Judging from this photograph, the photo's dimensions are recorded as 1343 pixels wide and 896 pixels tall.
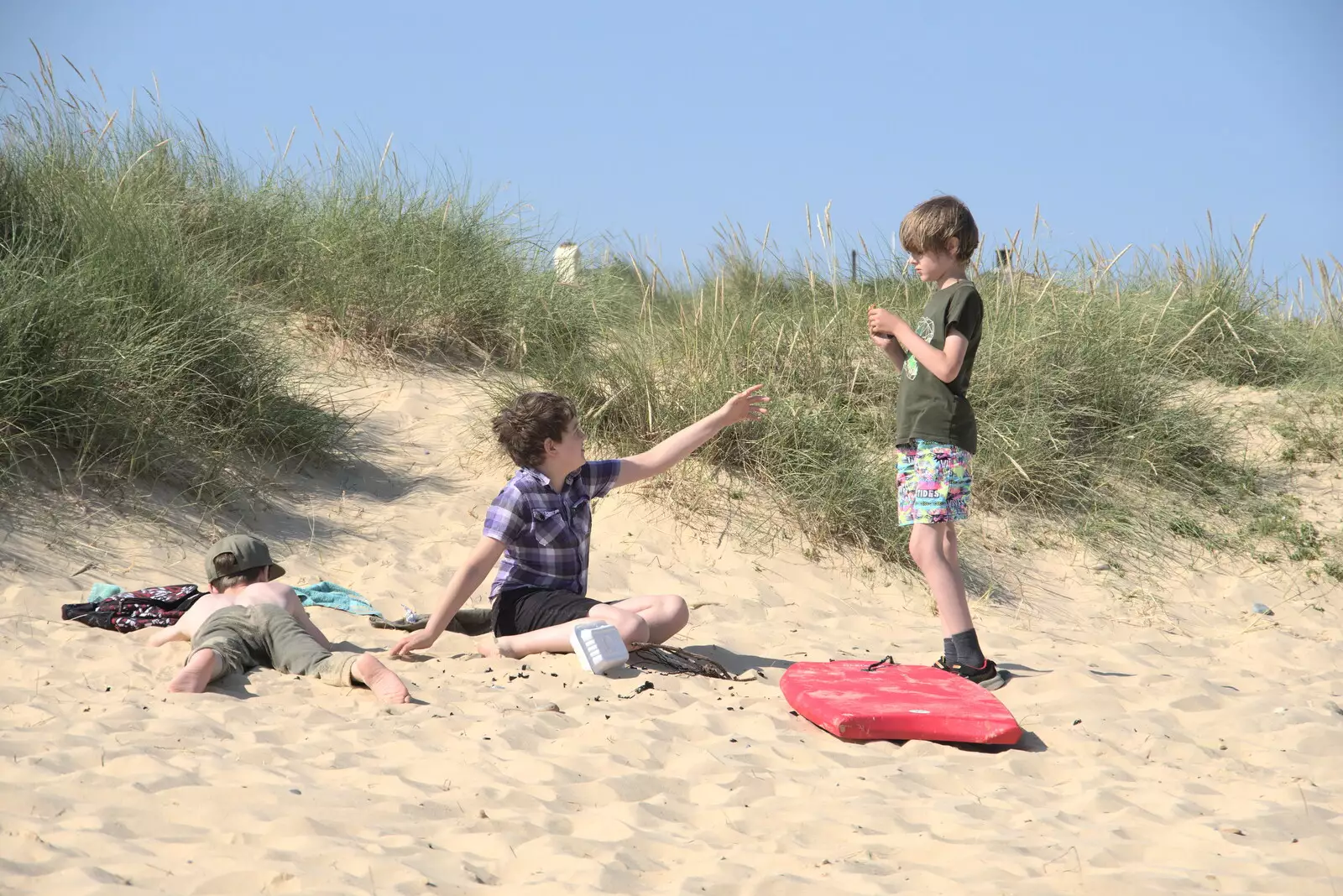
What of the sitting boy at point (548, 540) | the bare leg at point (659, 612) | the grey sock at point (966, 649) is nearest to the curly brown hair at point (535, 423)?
the sitting boy at point (548, 540)

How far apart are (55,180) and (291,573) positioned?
316cm

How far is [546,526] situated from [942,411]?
56.2 inches

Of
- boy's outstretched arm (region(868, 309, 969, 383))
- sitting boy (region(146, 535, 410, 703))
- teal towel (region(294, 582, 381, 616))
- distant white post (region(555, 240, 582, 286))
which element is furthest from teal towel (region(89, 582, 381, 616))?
distant white post (region(555, 240, 582, 286))

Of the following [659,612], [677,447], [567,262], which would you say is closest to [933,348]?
[677,447]

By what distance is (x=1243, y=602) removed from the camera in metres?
6.15

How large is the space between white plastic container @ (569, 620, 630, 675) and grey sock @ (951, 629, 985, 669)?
3.72 feet

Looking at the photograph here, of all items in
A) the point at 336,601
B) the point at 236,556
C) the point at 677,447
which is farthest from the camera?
the point at 336,601

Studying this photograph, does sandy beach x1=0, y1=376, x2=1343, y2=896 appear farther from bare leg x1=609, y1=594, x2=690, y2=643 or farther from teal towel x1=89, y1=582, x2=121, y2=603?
bare leg x1=609, y1=594, x2=690, y2=643

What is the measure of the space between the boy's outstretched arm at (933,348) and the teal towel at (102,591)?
2.98 meters

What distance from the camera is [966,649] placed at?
410cm

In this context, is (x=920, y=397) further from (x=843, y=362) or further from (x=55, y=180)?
(x=55, y=180)

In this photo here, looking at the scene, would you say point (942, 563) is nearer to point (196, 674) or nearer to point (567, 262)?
point (196, 674)

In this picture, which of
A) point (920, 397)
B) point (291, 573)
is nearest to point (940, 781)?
point (920, 397)

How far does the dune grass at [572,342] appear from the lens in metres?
5.75
